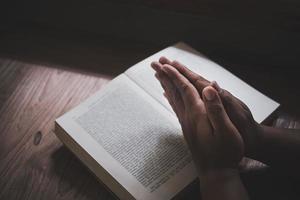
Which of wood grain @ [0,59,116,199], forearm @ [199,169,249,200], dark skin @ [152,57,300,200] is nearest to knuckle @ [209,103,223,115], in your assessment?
dark skin @ [152,57,300,200]

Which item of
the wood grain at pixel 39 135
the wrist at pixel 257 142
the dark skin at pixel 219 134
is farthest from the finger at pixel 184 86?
the wood grain at pixel 39 135

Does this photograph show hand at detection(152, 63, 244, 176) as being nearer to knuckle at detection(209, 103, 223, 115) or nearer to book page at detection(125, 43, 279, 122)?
knuckle at detection(209, 103, 223, 115)

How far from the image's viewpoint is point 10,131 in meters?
0.87

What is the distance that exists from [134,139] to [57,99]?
244 mm

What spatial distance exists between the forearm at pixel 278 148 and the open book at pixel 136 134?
93 mm

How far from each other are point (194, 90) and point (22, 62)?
481mm

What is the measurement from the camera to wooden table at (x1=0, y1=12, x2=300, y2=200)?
779mm

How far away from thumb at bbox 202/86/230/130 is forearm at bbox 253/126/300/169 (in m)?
0.11

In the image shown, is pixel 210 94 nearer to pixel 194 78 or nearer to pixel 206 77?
pixel 194 78

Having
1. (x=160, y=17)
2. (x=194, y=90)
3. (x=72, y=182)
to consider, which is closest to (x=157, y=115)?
(x=194, y=90)

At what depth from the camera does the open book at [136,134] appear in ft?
2.45

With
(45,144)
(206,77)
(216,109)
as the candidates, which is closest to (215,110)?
(216,109)

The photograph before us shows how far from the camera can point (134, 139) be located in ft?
2.64

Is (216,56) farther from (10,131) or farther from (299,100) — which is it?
(10,131)
